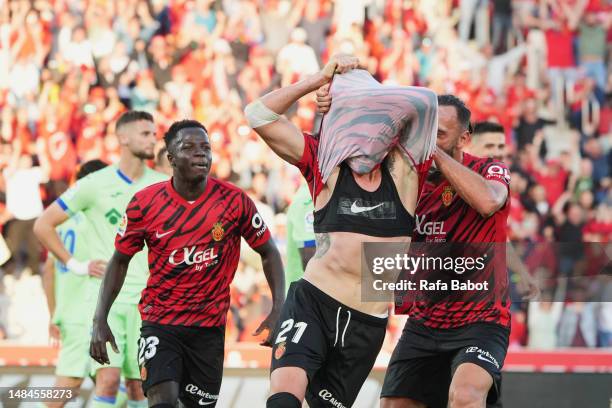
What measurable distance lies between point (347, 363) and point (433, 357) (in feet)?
2.98

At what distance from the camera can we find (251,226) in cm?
681

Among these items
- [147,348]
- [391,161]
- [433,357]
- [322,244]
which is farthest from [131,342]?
[391,161]

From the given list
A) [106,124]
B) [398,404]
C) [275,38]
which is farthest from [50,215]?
[275,38]

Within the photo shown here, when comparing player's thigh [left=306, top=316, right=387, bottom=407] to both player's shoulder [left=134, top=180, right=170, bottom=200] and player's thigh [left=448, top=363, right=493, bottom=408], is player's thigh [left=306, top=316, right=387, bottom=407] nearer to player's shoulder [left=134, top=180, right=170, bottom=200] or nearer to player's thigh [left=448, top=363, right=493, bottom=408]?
player's thigh [left=448, top=363, right=493, bottom=408]

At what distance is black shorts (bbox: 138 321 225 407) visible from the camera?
21.0ft

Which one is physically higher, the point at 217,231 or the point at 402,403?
the point at 217,231

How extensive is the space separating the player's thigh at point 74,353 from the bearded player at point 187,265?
2347 mm

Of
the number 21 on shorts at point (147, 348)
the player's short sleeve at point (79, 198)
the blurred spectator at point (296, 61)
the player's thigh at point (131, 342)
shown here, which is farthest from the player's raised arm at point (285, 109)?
the blurred spectator at point (296, 61)

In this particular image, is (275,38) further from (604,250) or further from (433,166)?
(433,166)

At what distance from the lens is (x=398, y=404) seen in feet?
20.9

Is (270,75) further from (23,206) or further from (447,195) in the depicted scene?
(447,195)

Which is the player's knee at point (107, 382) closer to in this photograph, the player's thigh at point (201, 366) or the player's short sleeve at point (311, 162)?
the player's thigh at point (201, 366)

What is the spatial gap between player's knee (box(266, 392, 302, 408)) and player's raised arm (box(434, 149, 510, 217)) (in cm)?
148

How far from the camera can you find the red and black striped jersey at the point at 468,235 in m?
6.10
